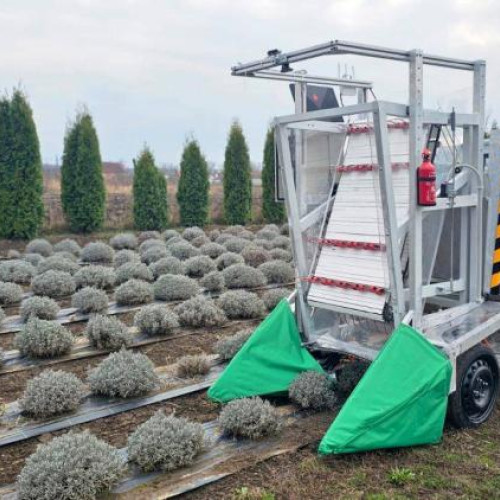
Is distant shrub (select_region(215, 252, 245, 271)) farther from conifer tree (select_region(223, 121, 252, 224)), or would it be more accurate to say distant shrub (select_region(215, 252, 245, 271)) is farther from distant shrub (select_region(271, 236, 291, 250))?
conifer tree (select_region(223, 121, 252, 224))

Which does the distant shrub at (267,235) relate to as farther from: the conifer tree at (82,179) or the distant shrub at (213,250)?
the conifer tree at (82,179)

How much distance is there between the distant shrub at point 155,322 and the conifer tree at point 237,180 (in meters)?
13.1

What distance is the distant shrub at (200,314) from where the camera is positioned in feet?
23.0

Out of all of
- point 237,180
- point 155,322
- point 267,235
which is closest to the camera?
point 155,322

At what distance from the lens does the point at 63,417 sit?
14.8 feet

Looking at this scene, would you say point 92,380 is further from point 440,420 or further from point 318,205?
point 440,420

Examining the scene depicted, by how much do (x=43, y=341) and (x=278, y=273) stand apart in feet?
15.4

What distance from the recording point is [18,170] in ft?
50.6

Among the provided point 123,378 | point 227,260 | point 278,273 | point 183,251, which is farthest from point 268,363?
point 183,251

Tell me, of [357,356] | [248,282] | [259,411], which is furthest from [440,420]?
[248,282]

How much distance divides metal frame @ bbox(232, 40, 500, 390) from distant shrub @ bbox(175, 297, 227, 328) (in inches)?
94.4

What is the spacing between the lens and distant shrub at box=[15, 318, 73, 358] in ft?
19.4

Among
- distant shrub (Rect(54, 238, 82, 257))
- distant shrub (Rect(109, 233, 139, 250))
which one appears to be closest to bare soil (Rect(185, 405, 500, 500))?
distant shrub (Rect(54, 238, 82, 257))

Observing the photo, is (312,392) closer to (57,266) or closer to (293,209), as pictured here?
(293,209)
